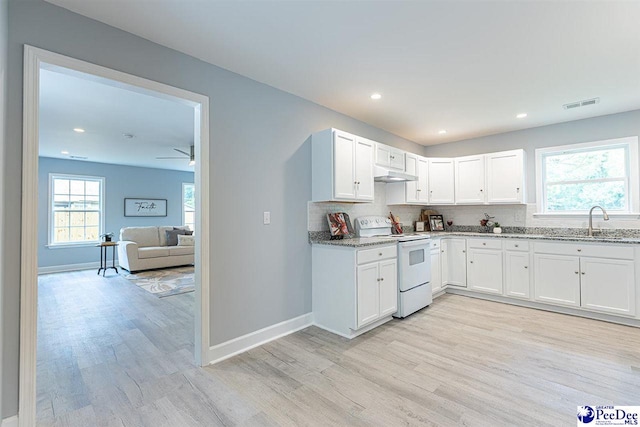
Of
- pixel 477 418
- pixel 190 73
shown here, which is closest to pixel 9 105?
pixel 190 73

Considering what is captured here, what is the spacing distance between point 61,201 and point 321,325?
7.17 metres

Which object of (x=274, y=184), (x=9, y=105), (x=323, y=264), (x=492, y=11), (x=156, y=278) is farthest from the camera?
(x=156, y=278)

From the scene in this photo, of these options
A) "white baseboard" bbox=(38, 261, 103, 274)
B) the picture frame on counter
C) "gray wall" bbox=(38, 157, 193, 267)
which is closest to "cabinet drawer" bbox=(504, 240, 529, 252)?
the picture frame on counter

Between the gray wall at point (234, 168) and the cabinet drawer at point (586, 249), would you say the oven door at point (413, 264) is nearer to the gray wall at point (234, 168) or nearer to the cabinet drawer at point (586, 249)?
the gray wall at point (234, 168)

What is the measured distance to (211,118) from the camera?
8.30 feet

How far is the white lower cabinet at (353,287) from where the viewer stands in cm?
292

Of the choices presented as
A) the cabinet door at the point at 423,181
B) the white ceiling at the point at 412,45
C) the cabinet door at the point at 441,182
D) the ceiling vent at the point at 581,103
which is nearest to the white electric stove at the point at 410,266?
the cabinet door at the point at 423,181

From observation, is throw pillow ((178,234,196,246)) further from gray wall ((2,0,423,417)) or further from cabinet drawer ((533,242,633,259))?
cabinet drawer ((533,242,633,259))

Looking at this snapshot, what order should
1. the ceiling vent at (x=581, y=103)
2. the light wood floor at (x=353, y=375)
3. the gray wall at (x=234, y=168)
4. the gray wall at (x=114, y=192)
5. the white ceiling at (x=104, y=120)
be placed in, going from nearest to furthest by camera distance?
the gray wall at (x=234, y=168)
the light wood floor at (x=353, y=375)
the white ceiling at (x=104, y=120)
the ceiling vent at (x=581, y=103)
the gray wall at (x=114, y=192)

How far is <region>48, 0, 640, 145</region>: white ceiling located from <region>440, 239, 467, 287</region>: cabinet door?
200cm

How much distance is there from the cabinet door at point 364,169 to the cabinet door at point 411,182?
981 millimetres

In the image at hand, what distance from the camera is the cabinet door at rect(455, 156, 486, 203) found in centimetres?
457

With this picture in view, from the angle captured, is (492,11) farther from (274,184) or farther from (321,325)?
(321,325)

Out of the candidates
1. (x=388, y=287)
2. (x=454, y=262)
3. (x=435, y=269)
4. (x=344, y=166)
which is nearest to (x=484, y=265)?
(x=454, y=262)
